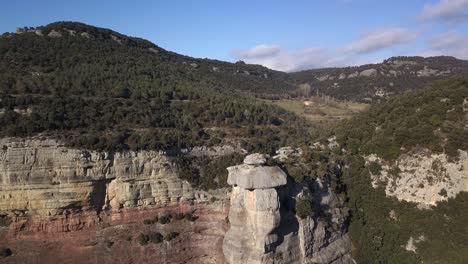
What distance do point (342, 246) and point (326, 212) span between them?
2877mm

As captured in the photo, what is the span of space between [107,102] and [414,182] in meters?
31.1

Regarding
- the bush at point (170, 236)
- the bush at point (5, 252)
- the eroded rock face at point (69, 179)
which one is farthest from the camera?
the bush at point (170, 236)

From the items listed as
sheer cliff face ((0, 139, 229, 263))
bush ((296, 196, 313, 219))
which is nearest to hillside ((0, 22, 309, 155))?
sheer cliff face ((0, 139, 229, 263))

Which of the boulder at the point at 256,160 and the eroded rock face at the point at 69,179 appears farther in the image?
the eroded rock face at the point at 69,179

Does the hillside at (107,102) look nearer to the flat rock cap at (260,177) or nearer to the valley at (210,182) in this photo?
the valley at (210,182)

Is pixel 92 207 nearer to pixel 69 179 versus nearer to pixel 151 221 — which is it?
pixel 69 179

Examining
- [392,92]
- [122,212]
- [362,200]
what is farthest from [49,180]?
[392,92]

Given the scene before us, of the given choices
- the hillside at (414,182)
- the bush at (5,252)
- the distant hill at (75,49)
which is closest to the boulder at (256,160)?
the hillside at (414,182)

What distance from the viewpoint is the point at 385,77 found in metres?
106

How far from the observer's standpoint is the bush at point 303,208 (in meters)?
25.9

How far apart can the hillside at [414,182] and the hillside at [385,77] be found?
2326 inches

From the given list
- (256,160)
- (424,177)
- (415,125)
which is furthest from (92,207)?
(415,125)

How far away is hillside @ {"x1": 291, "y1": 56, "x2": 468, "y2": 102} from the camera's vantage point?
94.8 m

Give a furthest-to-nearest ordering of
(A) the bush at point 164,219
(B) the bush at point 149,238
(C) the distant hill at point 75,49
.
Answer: (C) the distant hill at point 75,49 → (A) the bush at point 164,219 → (B) the bush at point 149,238
